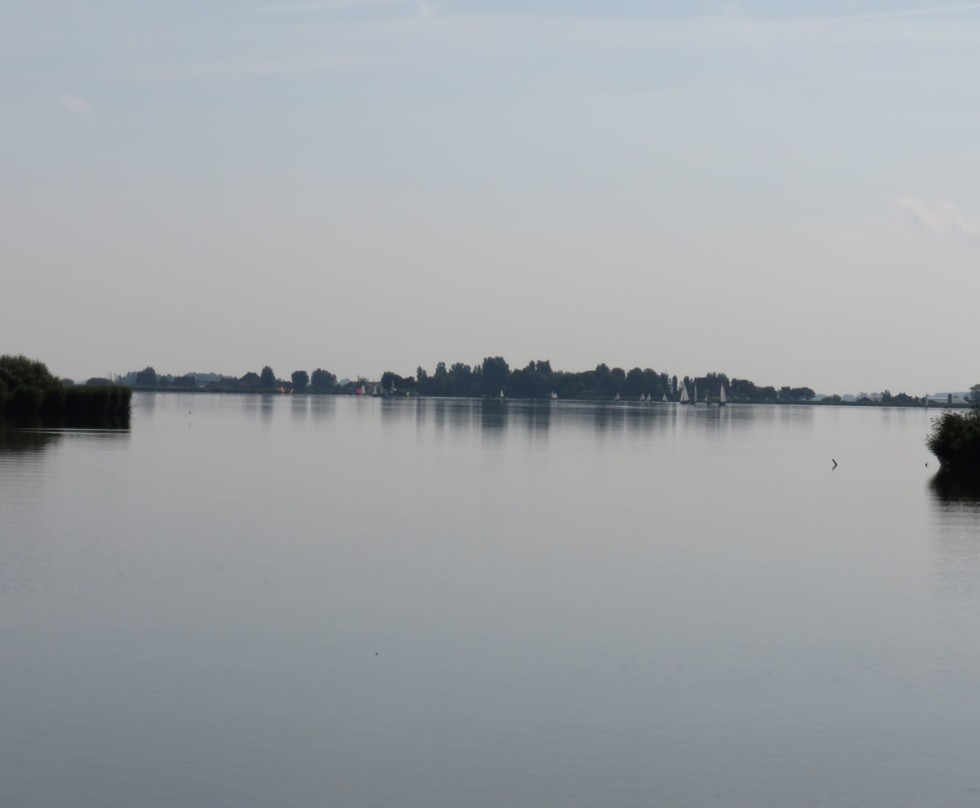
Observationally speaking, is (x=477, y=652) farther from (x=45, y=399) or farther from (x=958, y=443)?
(x=45, y=399)

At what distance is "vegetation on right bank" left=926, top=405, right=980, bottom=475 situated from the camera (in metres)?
70.0

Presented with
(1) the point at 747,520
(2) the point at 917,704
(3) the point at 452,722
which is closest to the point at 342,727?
(3) the point at 452,722

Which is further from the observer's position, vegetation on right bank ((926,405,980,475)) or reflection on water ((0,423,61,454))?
vegetation on right bank ((926,405,980,475))

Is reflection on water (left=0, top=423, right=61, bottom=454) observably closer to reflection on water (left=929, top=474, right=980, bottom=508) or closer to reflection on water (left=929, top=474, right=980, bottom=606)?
reflection on water (left=929, top=474, right=980, bottom=508)

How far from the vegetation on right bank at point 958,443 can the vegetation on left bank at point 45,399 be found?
59386mm

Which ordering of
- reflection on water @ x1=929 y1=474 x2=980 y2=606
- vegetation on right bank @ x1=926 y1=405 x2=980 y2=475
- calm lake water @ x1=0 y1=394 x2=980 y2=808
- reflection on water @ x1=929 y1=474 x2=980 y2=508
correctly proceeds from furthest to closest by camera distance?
vegetation on right bank @ x1=926 y1=405 x2=980 y2=475 → reflection on water @ x1=929 y1=474 x2=980 y2=508 → reflection on water @ x1=929 y1=474 x2=980 y2=606 → calm lake water @ x1=0 y1=394 x2=980 y2=808

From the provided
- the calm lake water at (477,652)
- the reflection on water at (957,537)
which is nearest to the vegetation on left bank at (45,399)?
the calm lake water at (477,652)

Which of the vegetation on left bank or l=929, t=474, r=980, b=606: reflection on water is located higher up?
the vegetation on left bank

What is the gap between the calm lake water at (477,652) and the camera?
601 inches

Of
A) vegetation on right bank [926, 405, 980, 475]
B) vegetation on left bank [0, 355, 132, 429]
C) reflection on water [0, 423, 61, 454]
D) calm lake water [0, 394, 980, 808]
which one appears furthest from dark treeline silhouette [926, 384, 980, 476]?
vegetation on left bank [0, 355, 132, 429]

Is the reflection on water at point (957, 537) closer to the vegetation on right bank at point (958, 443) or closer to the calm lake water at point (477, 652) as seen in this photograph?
the calm lake water at point (477, 652)

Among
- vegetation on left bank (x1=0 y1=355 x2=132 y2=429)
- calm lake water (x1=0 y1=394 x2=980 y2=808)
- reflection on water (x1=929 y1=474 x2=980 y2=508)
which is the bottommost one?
calm lake water (x1=0 y1=394 x2=980 y2=808)

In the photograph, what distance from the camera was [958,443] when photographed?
2766 inches

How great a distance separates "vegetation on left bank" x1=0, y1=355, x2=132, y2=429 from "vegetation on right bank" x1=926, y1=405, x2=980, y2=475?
195 feet
